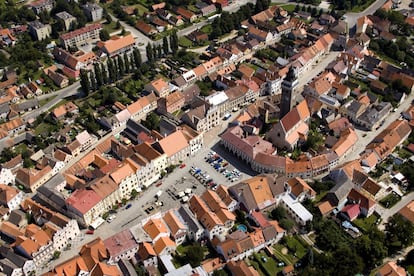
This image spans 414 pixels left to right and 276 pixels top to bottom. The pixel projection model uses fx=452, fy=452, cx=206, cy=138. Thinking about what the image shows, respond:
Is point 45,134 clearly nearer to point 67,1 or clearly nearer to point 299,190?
point 299,190

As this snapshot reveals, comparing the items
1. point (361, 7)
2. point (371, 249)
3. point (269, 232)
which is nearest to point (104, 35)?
point (361, 7)

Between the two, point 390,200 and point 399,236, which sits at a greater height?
point 399,236

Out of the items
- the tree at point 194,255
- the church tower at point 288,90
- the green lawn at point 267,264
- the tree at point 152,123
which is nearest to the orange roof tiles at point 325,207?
the green lawn at point 267,264

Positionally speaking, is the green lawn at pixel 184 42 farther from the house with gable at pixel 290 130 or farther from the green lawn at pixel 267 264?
the green lawn at pixel 267 264

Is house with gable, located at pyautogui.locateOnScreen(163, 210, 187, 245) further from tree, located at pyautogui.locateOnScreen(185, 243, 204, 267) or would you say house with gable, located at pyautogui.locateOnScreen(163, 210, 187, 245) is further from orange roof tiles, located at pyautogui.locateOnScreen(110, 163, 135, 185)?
orange roof tiles, located at pyautogui.locateOnScreen(110, 163, 135, 185)

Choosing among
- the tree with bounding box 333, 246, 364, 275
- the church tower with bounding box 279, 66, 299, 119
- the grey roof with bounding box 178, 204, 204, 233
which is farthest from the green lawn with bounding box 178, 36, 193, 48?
the tree with bounding box 333, 246, 364, 275

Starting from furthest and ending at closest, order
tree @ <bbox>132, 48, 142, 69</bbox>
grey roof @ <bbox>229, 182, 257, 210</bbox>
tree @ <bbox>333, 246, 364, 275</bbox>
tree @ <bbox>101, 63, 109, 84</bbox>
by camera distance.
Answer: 1. tree @ <bbox>132, 48, 142, 69</bbox>
2. tree @ <bbox>101, 63, 109, 84</bbox>
3. grey roof @ <bbox>229, 182, 257, 210</bbox>
4. tree @ <bbox>333, 246, 364, 275</bbox>

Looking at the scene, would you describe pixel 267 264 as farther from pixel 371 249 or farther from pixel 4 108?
pixel 4 108
